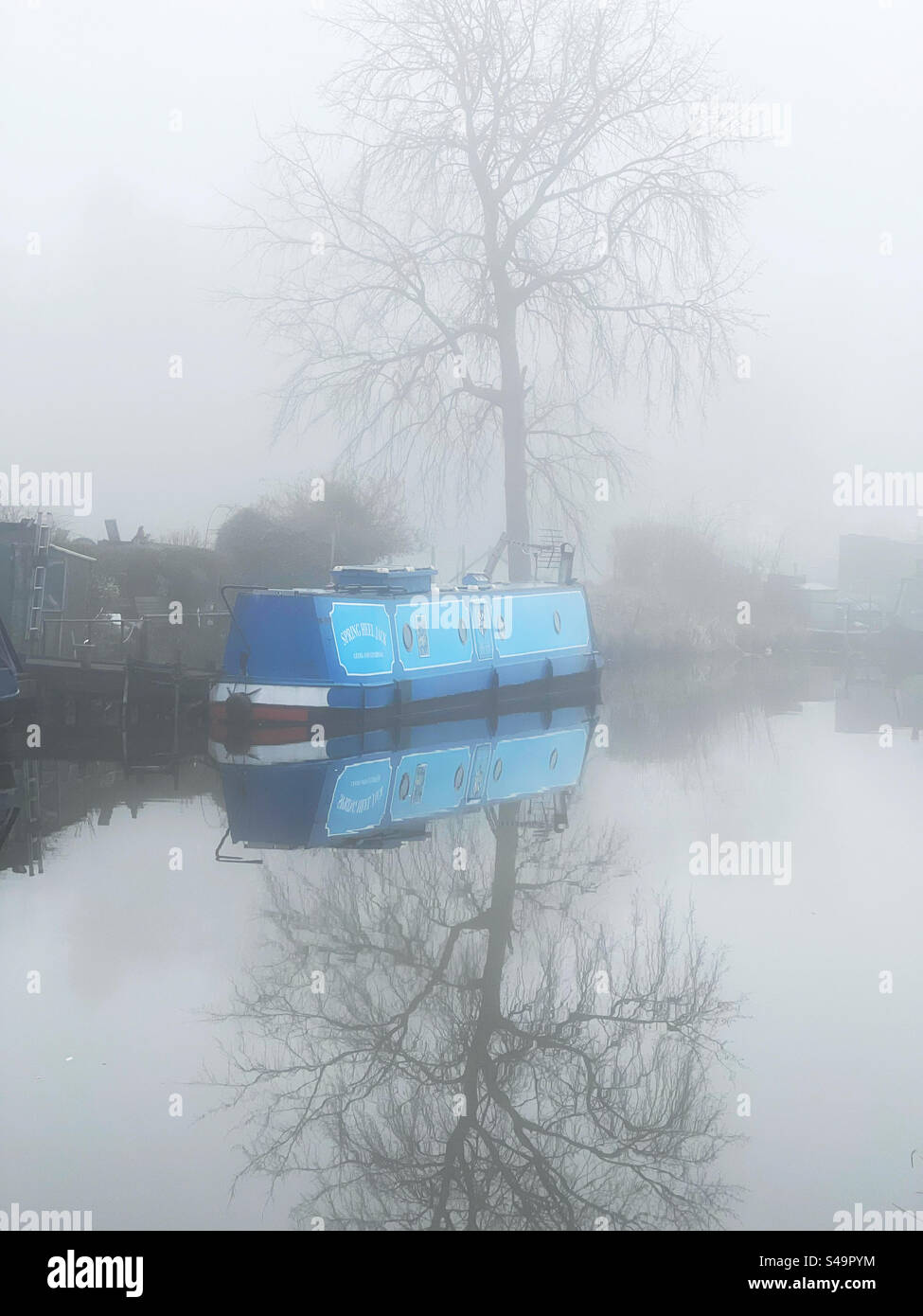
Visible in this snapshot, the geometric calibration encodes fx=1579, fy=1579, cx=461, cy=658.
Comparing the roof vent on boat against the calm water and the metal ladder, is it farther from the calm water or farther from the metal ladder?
the calm water

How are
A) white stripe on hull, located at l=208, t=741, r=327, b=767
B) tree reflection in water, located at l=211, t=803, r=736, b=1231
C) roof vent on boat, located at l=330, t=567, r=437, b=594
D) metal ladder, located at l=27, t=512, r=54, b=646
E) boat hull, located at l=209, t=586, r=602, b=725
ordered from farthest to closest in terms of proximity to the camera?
metal ladder, located at l=27, t=512, r=54, b=646 < roof vent on boat, located at l=330, t=567, r=437, b=594 < boat hull, located at l=209, t=586, r=602, b=725 < white stripe on hull, located at l=208, t=741, r=327, b=767 < tree reflection in water, located at l=211, t=803, r=736, b=1231

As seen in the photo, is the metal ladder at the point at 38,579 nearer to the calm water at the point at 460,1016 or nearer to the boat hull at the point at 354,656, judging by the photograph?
the boat hull at the point at 354,656

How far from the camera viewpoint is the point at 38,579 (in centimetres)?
2447

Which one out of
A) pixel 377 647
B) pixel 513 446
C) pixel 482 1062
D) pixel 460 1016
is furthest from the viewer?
pixel 513 446

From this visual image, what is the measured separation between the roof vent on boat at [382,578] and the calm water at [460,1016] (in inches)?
354

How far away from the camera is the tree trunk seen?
27938mm

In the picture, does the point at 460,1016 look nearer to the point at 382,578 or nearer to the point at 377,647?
the point at 377,647

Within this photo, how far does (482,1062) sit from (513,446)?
23.1 meters

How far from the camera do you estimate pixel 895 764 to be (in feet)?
54.2

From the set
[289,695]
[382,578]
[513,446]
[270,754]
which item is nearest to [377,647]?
[289,695]

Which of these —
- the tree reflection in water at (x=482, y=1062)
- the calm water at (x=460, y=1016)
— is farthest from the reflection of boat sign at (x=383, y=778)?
the tree reflection in water at (x=482, y=1062)

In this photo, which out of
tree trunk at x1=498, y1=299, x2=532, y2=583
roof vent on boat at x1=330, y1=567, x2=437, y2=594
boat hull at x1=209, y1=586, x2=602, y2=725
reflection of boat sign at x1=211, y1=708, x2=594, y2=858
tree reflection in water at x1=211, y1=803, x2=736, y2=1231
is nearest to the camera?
tree reflection in water at x1=211, y1=803, x2=736, y2=1231

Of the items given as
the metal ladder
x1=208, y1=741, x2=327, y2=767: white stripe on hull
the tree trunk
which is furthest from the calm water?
the tree trunk

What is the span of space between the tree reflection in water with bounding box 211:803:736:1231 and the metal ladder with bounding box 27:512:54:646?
16519mm
